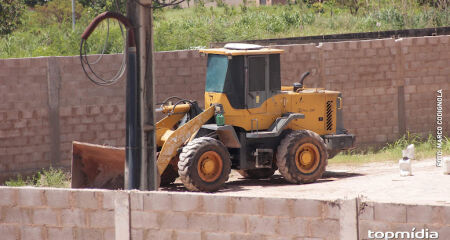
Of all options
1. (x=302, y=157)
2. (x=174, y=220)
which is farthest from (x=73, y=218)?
(x=302, y=157)

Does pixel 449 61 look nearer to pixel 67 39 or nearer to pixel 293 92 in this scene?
pixel 293 92

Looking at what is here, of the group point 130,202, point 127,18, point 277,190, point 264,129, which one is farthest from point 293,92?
point 130,202

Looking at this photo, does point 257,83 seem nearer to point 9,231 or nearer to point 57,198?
point 57,198

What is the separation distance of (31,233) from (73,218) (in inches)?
22.2

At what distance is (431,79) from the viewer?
1922cm

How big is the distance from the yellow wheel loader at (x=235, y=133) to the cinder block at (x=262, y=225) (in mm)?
5439

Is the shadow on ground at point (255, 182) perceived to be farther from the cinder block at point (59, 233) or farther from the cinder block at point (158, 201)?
the cinder block at point (158, 201)

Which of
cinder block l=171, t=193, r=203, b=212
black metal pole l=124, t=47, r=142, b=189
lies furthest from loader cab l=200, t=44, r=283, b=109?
cinder block l=171, t=193, r=203, b=212

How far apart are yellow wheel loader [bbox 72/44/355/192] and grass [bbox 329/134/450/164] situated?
246 centimetres

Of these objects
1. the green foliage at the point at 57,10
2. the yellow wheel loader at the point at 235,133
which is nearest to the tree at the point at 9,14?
the yellow wheel loader at the point at 235,133

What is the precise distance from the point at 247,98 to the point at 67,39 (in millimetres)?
9569

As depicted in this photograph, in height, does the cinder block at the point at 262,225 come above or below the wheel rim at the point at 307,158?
below

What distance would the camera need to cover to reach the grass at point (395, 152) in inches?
699

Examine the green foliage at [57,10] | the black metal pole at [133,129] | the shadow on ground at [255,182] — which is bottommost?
the shadow on ground at [255,182]
